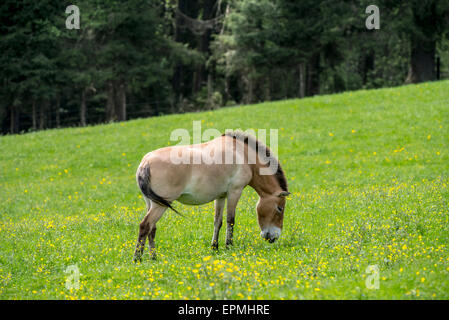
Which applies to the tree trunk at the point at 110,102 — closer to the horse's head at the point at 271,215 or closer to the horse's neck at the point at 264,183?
the horse's neck at the point at 264,183

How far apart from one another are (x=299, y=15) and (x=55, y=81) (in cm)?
1928

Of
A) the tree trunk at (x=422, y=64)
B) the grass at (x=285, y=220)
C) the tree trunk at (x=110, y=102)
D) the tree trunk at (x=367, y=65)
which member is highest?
the tree trunk at (x=367, y=65)

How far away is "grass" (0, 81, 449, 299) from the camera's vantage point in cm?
730

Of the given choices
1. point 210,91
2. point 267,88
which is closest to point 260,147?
point 267,88

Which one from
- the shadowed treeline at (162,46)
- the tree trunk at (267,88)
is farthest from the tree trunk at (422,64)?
the tree trunk at (267,88)

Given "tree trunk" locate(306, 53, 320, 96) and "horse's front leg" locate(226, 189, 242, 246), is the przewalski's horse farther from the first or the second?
"tree trunk" locate(306, 53, 320, 96)

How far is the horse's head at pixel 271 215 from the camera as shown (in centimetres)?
988

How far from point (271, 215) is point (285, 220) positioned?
1.71 m

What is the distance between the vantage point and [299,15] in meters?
38.4

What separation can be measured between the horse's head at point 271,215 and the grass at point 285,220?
0.29 m

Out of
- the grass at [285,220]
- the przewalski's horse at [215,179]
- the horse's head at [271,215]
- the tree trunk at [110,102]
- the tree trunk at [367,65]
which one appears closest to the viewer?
the grass at [285,220]

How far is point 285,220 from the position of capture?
11.5m

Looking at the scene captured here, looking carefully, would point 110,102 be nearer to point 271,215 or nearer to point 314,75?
point 314,75

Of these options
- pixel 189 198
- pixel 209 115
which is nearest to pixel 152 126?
pixel 209 115
